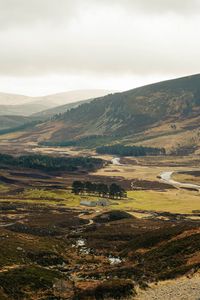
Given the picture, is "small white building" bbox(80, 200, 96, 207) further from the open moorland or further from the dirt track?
the dirt track

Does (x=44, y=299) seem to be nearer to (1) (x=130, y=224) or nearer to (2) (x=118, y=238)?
(2) (x=118, y=238)

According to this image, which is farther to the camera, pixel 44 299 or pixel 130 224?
pixel 130 224

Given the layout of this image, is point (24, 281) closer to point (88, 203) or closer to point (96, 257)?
point (96, 257)

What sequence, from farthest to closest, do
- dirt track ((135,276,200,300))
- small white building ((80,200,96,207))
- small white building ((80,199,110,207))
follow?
small white building ((80,199,110,207)), small white building ((80,200,96,207)), dirt track ((135,276,200,300))

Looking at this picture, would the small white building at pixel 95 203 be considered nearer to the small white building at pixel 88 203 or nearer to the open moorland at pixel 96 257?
the small white building at pixel 88 203

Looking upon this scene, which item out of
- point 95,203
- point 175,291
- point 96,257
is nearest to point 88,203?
point 95,203

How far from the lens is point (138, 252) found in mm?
90250

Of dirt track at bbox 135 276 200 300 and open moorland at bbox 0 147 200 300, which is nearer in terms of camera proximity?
dirt track at bbox 135 276 200 300

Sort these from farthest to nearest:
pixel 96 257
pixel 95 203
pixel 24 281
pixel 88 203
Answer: pixel 88 203 → pixel 95 203 → pixel 96 257 → pixel 24 281

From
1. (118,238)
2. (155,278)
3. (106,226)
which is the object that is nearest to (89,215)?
(106,226)

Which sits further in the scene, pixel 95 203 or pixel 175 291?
pixel 95 203

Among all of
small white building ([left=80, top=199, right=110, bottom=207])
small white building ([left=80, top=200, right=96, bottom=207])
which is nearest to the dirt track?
small white building ([left=80, top=200, right=96, bottom=207])

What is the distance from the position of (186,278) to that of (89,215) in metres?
104

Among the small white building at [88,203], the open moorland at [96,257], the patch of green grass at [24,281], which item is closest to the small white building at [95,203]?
the small white building at [88,203]
